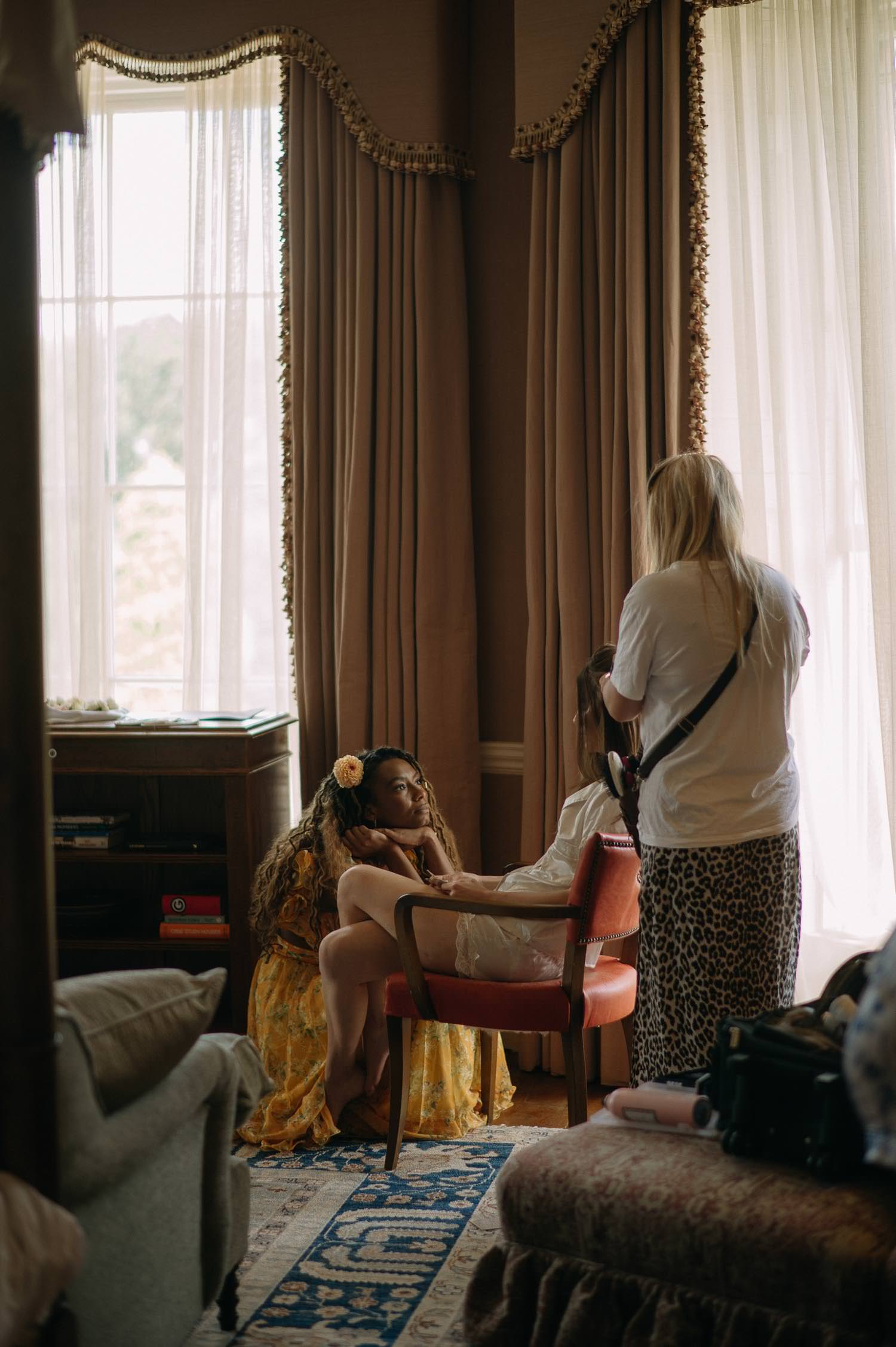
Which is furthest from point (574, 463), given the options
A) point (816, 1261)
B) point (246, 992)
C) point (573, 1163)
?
point (816, 1261)

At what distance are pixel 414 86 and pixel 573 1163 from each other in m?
3.25

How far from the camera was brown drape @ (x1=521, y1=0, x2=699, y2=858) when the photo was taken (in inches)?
146

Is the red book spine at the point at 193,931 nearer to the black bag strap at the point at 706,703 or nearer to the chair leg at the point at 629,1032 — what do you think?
the chair leg at the point at 629,1032

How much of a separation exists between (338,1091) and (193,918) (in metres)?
0.82

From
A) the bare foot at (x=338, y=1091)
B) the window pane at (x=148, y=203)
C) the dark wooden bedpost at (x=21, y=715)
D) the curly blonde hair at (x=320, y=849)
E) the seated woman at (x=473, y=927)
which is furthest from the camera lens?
the window pane at (x=148, y=203)

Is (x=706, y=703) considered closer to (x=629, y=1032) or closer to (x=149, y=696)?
(x=629, y=1032)

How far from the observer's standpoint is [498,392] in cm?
418

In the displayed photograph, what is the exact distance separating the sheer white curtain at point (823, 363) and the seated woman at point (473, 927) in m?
0.88

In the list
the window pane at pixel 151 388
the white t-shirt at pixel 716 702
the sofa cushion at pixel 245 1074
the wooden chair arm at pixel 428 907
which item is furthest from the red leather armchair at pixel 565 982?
the window pane at pixel 151 388

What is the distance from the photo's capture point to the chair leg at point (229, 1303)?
235 centimetres

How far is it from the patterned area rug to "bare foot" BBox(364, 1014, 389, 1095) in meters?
0.15

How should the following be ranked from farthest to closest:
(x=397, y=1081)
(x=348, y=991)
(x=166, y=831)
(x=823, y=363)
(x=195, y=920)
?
(x=166, y=831) < (x=195, y=920) < (x=823, y=363) < (x=348, y=991) < (x=397, y=1081)

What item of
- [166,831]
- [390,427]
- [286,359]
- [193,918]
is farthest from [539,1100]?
[286,359]

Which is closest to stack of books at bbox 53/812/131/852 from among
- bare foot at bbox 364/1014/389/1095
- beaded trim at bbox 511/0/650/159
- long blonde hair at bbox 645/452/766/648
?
bare foot at bbox 364/1014/389/1095
